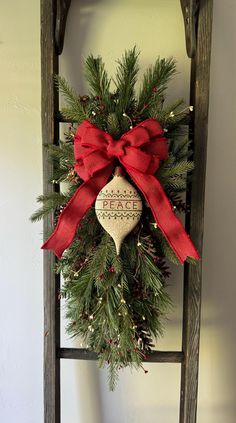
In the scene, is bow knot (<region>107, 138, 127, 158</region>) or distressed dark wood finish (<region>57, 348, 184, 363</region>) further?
distressed dark wood finish (<region>57, 348, 184, 363</region>)

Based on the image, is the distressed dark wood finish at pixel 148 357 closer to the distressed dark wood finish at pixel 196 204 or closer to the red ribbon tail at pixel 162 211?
the distressed dark wood finish at pixel 196 204

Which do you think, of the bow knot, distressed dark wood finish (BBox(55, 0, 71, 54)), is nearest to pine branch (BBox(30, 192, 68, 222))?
the bow knot

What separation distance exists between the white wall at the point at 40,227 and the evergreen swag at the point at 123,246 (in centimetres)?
12

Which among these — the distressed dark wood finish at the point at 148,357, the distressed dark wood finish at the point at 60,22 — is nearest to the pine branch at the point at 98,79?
the distressed dark wood finish at the point at 60,22

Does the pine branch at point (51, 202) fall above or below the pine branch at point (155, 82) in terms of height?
below

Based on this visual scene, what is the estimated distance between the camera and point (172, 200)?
0.61 metres

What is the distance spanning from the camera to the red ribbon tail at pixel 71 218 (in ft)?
1.88

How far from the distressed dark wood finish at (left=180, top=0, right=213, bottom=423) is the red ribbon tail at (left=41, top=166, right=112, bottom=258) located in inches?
6.9

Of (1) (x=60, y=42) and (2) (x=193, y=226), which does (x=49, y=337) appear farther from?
(1) (x=60, y=42)

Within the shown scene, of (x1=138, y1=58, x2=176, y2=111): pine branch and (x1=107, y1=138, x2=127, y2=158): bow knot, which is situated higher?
(x1=138, y1=58, x2=176, y2=111): pine branch

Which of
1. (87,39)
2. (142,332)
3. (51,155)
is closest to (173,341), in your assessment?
(142,332)

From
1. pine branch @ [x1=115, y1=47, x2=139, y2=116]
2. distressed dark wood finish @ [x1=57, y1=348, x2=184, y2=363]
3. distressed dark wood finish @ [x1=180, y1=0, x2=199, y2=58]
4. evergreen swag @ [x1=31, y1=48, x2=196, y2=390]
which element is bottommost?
distressed dark wood finish @ [x1=57, y1=348, x2=184, y2=363]

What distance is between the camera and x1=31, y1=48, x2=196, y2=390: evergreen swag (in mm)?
589

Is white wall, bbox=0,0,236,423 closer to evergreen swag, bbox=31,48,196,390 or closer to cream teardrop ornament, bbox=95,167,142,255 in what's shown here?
evergreen swag, bbox=31,48,196,390
